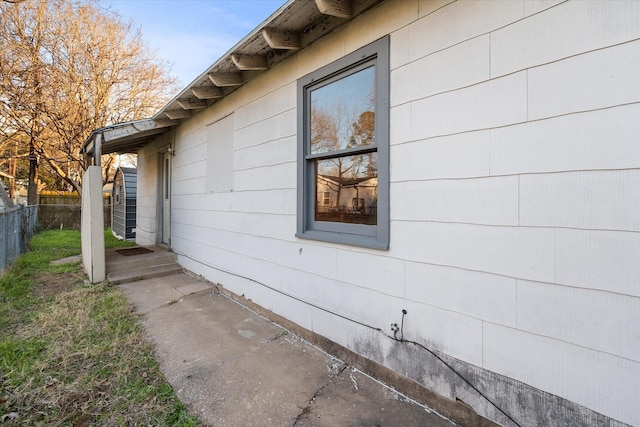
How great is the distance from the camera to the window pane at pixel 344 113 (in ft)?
8.74

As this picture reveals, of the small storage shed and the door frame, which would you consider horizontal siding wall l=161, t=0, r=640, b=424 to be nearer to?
the door frame

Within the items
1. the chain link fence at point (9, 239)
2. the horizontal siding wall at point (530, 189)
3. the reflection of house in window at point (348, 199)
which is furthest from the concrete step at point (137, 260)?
the horizontal siding wall at point (530, 189)

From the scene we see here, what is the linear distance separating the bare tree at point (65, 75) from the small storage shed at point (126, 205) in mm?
Answer: 1876

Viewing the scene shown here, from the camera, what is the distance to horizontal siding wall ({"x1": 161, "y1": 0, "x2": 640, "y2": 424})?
1472mm

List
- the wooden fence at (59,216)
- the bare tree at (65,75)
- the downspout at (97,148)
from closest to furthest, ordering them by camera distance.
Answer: the downspout at (97,148), the bare tree at (65,75), the wooden fence at (59,216)

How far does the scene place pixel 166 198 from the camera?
7316 millimetres

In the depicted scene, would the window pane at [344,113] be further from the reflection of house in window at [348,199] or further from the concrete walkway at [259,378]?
the concrete walkway at [259,378]

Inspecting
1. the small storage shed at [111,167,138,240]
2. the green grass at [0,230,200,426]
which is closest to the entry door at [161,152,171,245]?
the green grass at [0,230,200,426]

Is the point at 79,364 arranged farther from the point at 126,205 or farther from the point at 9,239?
the point at 126,205

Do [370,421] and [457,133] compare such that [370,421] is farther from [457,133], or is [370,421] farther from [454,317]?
[457,133]

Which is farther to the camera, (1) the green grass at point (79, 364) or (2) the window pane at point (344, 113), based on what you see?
(2) the window pane at point (344, 113)

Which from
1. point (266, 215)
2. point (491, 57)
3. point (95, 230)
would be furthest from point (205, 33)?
point (491, 57)

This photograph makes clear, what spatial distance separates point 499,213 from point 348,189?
51.2 inches

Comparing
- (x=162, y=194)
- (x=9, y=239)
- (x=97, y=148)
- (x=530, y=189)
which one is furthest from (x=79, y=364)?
(x=9, y=239)
